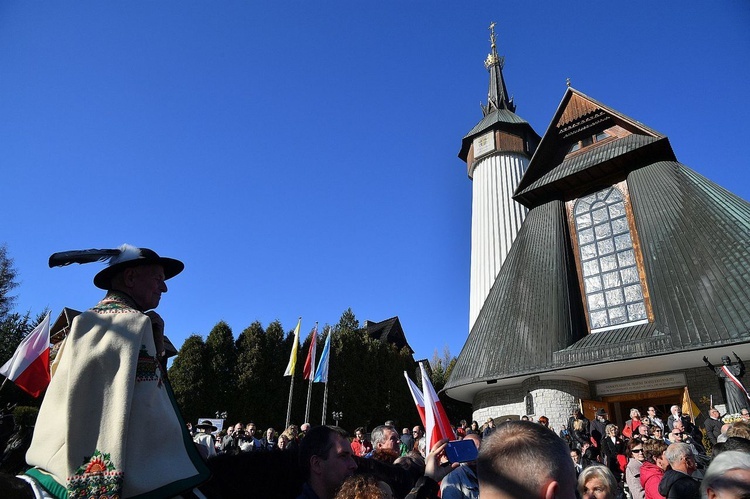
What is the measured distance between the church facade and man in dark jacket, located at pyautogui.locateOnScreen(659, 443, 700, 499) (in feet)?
34.4

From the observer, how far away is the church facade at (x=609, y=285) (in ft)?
46.3

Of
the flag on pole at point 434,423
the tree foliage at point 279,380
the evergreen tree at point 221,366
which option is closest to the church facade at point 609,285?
the tree foliage at point 279,380

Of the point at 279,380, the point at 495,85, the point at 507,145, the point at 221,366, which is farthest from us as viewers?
the point at 495,85

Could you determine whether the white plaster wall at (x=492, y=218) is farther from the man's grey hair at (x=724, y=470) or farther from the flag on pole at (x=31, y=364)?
the man's grey hair at (x=724, y=470)

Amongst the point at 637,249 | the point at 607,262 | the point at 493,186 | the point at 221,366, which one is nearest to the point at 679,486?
the point at 637,249

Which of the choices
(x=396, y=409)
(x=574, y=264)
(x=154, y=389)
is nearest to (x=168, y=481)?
(x=154, y=389)

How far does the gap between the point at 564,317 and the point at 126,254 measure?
16.5m

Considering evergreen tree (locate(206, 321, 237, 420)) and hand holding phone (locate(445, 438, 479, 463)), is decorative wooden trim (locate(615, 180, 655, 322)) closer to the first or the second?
hand holding phone (locate(445, 438, 479, 463))

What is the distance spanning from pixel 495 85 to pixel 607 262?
2033cm

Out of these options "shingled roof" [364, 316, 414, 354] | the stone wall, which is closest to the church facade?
the stone wall

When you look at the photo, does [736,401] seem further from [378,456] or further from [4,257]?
[4,257]

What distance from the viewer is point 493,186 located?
2523 cm

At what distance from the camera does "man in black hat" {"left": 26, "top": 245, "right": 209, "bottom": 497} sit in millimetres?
1777

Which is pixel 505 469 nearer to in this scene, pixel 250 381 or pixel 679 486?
pixel 679 486
